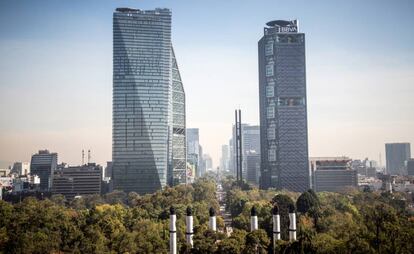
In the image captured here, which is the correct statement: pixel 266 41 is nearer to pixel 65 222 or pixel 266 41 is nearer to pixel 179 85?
pixel 179 85

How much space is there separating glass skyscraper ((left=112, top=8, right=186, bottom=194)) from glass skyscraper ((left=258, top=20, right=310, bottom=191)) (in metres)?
40.5

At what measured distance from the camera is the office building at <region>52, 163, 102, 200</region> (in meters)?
162

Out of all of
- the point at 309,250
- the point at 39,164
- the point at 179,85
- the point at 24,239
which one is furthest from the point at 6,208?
the point at 39,164

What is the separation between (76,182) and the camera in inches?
6403

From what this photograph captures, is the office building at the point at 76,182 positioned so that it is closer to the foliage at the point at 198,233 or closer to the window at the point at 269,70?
the window at the point at 269,70

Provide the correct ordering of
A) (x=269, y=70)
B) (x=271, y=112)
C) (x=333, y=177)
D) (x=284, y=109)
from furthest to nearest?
(x=269, y=70) → (x=271, y=112) → (x=333, y=177) → (x=284, y=109)

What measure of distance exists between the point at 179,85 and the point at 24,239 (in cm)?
11692

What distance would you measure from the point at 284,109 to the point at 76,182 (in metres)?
76.4

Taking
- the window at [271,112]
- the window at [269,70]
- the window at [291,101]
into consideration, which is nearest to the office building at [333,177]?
the window at [291,101]

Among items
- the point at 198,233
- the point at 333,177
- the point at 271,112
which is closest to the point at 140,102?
the point at 271,112

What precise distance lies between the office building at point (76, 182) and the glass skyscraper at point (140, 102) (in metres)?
20.9

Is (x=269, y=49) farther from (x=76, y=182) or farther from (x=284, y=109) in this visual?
(x=76, y=182)

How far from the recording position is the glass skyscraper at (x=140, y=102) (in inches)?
5709

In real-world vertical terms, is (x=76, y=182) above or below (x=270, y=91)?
below
